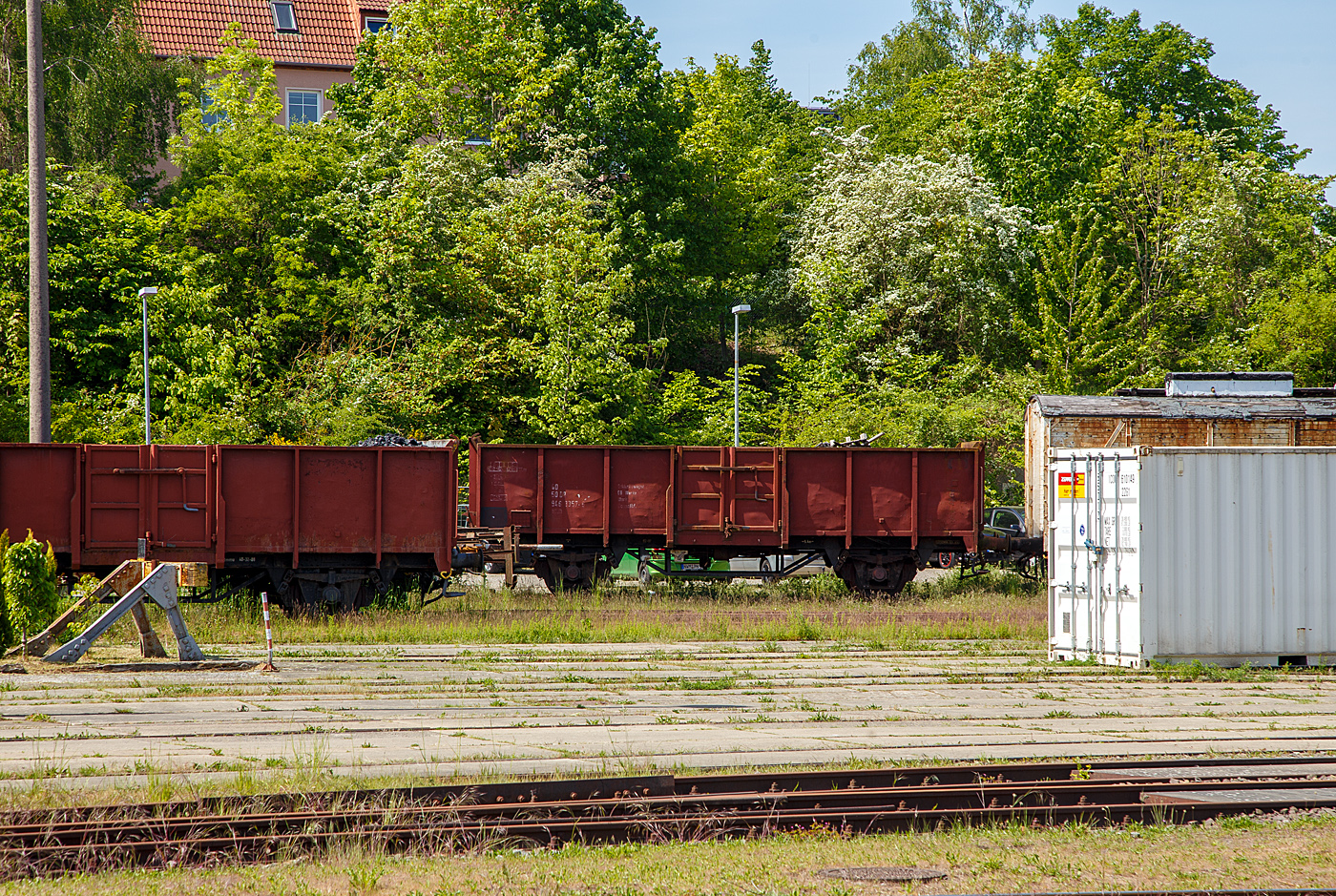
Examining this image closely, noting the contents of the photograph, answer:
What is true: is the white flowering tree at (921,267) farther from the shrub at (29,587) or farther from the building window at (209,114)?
the shrub at (29,587)

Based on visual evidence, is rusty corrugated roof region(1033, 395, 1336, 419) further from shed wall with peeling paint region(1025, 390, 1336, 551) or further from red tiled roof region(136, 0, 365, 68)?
red tiled roof region(136, 0, 365, 68)

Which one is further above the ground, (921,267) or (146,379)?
(921,267)

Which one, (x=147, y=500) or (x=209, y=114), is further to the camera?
Answer: (x=209, y=114)

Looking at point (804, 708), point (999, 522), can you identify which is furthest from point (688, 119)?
point (804, 708)

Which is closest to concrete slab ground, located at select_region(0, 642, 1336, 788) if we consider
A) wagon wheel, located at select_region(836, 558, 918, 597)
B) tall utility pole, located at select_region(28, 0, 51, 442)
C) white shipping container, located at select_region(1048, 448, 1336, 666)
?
white shipping container, located at select_region(1048, 448, 1336, 666)

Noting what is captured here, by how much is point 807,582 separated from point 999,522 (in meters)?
6.44

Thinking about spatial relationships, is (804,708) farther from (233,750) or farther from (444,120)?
(444,120)

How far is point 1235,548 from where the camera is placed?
13.8 m

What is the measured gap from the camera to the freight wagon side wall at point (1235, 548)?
13695 mm

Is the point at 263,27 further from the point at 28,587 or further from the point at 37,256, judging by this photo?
the point at 28,587

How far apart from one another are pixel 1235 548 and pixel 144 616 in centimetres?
1316

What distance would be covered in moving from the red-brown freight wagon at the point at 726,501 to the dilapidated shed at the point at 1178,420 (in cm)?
263

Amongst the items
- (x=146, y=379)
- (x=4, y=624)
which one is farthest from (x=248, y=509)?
(x=146, y=379)

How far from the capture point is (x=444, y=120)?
4100 cm
